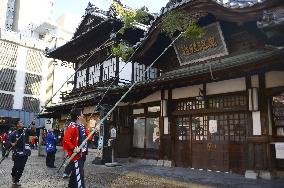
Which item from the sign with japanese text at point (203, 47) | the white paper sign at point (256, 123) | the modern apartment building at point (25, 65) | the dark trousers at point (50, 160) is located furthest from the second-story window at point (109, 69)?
the modern apartment building at point (25, 65)

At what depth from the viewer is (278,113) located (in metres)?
10.7

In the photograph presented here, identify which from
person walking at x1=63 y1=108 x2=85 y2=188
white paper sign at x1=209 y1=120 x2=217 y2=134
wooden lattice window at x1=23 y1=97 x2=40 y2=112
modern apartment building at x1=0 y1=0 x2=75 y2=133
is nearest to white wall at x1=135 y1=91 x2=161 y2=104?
white paper sign at x1=209 y1=120 x2=217 y2=134

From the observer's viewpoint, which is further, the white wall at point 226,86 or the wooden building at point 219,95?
the white wall at point 226,86

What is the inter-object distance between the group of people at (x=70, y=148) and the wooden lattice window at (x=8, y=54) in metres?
31.8

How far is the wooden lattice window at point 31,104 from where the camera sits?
44.2 meters

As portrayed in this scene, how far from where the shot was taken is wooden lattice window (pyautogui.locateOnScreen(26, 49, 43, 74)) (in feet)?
148

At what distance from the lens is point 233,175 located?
11.2 meters

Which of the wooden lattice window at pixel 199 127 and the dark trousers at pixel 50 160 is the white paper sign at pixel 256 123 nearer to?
the wooden lattice window at pixel 199 127

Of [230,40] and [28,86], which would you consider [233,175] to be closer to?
[230,40]

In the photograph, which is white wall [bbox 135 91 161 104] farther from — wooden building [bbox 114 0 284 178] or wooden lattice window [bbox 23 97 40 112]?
wooden lattice window [bbox 23 97 40 112]

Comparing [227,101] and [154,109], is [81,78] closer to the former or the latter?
[154,109]

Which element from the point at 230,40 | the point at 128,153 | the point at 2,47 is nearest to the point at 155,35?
the point at 230,40

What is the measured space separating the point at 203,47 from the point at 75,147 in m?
8.42

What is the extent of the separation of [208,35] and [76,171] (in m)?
8.79
